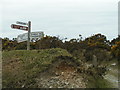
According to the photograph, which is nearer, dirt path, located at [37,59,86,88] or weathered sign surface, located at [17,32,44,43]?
dirt path, located at [37,59,86,88]

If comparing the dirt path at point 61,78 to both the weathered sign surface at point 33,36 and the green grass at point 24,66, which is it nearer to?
the green grass at point 24,66

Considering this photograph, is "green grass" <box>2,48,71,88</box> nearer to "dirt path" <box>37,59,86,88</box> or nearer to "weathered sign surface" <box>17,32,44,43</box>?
"dirt path" <box>37,59,86,88</box>

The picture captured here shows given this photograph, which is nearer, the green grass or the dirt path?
the dirt path

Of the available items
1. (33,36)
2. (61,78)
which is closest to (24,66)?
(61,78)

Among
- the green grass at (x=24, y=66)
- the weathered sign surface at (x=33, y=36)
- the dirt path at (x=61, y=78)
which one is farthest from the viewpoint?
the weathered sign surface at (x=33, y=36)

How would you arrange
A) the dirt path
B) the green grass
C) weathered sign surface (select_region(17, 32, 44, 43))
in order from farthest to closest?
weathered sign surface (select_region(17, 32, 44, 43)), the green grass, the dirt path

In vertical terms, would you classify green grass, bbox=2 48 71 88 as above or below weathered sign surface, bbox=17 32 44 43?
below

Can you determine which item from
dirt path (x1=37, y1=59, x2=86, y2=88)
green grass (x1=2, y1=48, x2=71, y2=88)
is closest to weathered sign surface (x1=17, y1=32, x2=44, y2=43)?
green grass (x1=2, y1=48, x2=71, y2=88)

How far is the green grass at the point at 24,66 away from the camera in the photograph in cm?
831

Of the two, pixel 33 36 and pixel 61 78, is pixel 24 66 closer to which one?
pixel 61 78

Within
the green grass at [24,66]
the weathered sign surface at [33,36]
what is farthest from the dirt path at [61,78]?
the weathered sign surface at [33,36]

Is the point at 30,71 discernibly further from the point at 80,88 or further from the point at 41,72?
the point at 80,88

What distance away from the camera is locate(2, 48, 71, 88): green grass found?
27.3 ft

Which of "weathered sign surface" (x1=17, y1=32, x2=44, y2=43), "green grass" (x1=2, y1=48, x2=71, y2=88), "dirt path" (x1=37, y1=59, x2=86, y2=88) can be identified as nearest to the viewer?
"dirt path" (x1=37, y1=59, x2=86, y2=88)
